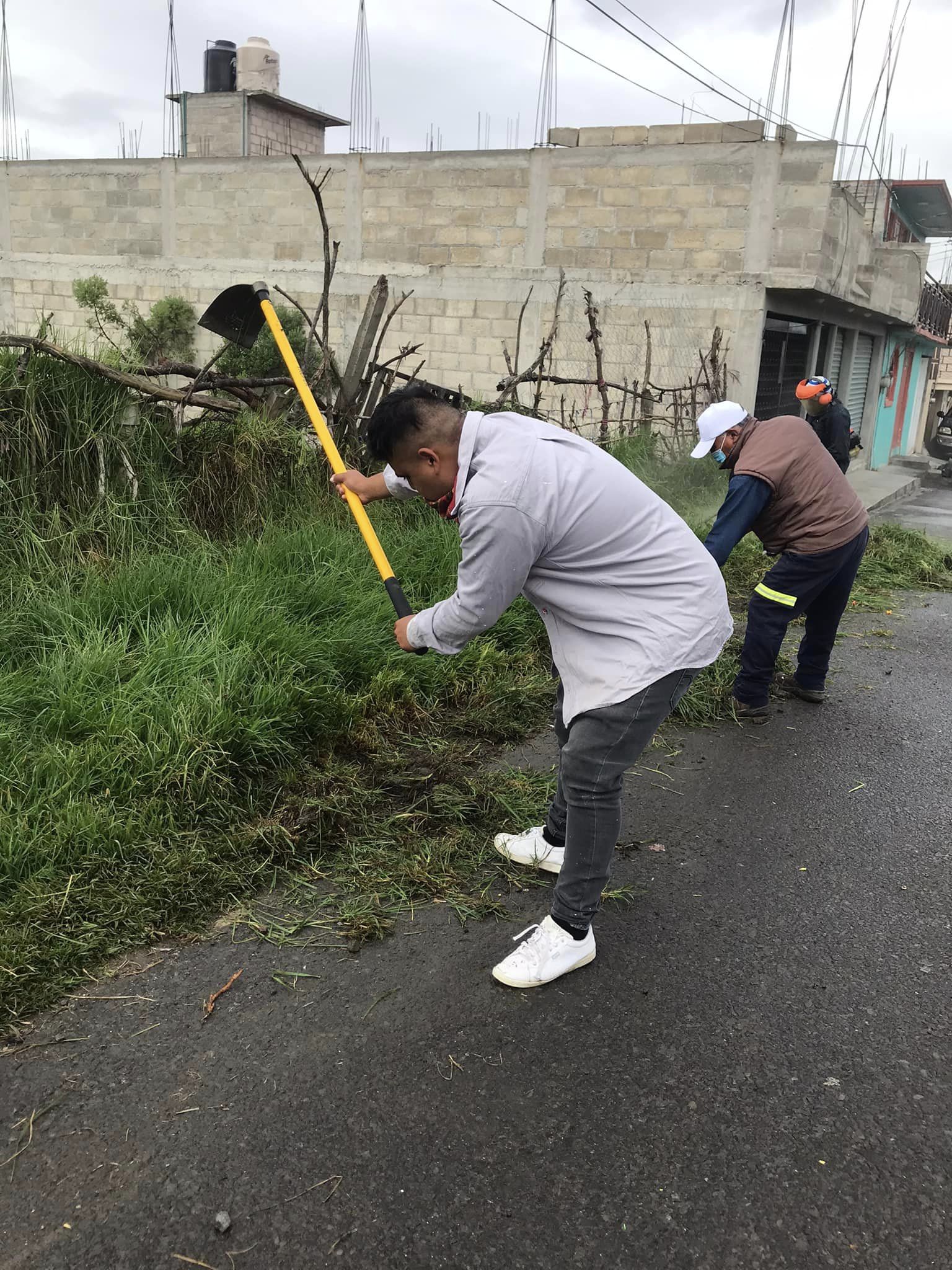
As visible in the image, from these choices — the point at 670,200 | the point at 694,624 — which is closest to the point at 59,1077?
the point at 694,624

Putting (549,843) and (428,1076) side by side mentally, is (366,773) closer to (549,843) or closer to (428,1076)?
(549,843)

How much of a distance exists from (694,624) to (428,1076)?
1322 millimetres

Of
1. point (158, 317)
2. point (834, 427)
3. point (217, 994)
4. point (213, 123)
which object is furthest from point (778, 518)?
point (213, 123)

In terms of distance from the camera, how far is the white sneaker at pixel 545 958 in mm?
2715

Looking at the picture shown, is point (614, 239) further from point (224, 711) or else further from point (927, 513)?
point (224, 711)

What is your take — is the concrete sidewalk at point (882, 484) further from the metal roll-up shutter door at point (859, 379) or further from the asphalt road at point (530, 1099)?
the asphalt road at point (530, 1099)

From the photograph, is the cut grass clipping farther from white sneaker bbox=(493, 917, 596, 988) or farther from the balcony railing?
the balcony railing

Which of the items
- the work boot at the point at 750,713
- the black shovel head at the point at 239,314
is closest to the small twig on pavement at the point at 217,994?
the black shovel head at the point at 239,314

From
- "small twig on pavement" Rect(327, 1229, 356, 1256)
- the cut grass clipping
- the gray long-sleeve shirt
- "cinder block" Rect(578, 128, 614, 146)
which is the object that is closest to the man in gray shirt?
the gray long-sleeve shirt

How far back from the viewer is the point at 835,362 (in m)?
17.5

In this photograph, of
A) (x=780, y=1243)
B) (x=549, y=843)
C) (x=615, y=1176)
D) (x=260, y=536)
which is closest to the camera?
(x=780, y=1243)

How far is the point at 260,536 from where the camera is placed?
5.22 m

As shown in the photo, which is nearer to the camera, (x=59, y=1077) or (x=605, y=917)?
(x=59, y=1077)

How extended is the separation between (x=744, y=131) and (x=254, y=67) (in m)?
22.7
